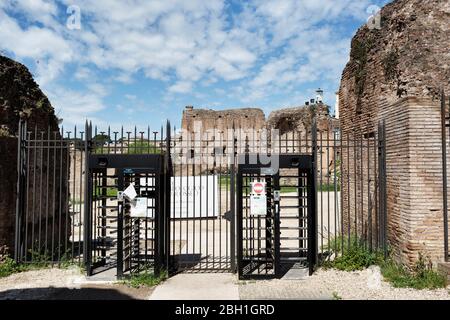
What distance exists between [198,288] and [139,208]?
1771mm

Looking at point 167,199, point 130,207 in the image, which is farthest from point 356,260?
point 130,207

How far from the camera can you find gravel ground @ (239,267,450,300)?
5762 mm

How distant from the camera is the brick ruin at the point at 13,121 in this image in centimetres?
714

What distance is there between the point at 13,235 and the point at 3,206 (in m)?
0.64

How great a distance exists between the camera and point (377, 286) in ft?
20.5

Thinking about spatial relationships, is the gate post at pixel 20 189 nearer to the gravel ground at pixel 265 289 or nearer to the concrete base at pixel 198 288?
the gravel ground at pixel 265 289

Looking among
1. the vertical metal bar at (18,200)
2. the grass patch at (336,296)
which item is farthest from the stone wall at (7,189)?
the grass patch at (336,296)

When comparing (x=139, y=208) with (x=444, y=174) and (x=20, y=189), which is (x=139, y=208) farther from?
(x=444, y=174)

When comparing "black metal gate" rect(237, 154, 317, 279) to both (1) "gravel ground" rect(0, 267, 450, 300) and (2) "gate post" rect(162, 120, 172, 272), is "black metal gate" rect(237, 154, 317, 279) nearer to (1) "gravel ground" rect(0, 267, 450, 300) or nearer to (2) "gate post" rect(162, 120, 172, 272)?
(1) "gravel ground" rect(0, 267, 450, 300)

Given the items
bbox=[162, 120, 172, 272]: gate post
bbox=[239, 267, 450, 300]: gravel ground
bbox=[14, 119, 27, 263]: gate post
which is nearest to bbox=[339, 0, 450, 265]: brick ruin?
bbox=[239, 267, 450, 300]: gravel ground

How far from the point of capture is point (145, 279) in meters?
6.50

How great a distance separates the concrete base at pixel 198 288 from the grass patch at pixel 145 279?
0.41 ft

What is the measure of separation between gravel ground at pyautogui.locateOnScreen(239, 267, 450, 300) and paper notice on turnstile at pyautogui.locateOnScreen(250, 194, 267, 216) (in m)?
1.25

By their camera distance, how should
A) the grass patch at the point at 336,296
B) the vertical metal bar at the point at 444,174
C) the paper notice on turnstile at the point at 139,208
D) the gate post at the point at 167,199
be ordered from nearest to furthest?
the grass patch at the point at 336,296 → the vertical metal bar at the point at 444,174 → the paper notice on turnstile at the point at 139,208 → the gate post at the point at 167,199
